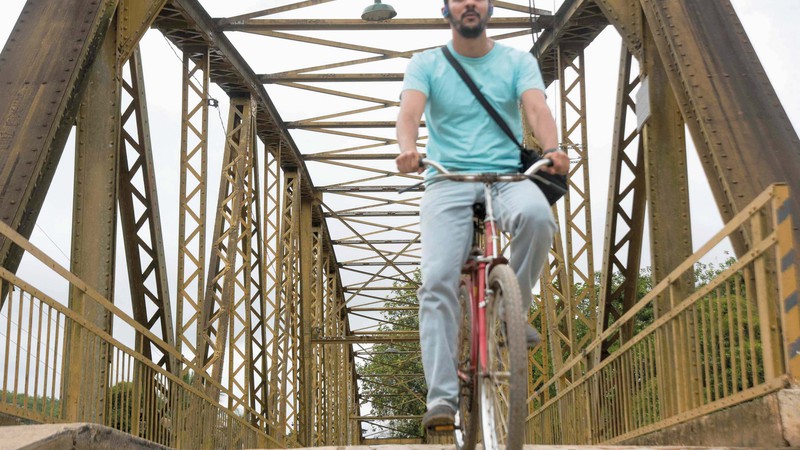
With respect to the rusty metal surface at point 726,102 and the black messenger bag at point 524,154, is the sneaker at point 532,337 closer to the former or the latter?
the black messenger bag at point 524,154

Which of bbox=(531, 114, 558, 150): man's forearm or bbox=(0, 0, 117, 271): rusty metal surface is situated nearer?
bbox=(531, 114, 558, 150): man's forearm

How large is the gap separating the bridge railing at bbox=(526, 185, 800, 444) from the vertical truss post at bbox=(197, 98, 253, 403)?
5.05 m

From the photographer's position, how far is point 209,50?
1714 cm

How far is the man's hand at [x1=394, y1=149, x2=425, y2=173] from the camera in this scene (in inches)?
198

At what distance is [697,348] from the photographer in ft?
24.8

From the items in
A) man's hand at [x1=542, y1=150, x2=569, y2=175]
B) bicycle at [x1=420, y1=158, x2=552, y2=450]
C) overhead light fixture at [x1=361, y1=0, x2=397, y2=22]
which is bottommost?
bicycle at [x1=420, y1=158, x2=552, y2=450]

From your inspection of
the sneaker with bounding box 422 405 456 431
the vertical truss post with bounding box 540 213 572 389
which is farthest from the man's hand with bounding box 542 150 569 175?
the vertical truss post with bounding box 540 213 572 389

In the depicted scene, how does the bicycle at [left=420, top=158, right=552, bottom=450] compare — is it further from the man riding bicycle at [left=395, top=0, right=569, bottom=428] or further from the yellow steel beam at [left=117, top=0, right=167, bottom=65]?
the yellow steel beam at [left=117, top=0, right=167, bottom=65]

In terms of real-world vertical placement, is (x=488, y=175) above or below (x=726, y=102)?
below

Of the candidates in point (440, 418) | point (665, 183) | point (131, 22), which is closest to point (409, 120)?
point (440, 418)

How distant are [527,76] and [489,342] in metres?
1.23

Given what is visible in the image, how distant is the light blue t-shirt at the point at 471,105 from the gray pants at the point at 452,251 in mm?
143

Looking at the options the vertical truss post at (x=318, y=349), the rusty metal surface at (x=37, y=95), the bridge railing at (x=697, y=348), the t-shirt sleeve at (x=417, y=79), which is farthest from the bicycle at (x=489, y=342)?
the vertical truss post at (x=318, y=349)

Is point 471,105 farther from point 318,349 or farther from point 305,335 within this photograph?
point 318,349
